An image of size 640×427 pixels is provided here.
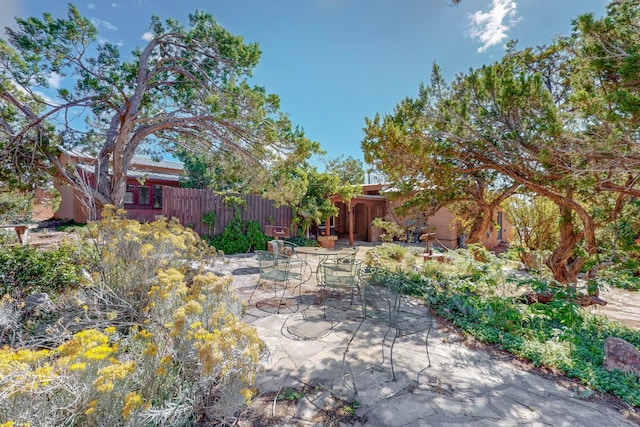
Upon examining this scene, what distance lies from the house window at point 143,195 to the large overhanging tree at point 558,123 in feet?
50.8

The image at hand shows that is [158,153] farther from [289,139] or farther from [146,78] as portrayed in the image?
[289,139]

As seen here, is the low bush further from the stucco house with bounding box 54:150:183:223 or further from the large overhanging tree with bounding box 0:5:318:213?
the stucco house with bounding box 54:150:183:223

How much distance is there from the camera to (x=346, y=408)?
208 centimetres

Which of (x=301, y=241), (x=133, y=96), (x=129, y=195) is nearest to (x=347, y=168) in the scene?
(x=301, y=241)

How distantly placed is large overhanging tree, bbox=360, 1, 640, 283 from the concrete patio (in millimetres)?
3084

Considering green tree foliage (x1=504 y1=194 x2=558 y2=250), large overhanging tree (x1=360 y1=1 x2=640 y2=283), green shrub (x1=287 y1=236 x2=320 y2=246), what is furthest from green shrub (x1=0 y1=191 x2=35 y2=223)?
green tree foliage (x1=504 y1=194 x2=558 y2=250)

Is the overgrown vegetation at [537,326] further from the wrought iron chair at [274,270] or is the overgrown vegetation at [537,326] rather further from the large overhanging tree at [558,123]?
the large overhanging tree at [558,123]

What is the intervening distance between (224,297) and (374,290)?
1.64m

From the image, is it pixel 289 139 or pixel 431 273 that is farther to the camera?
pixel 289 139

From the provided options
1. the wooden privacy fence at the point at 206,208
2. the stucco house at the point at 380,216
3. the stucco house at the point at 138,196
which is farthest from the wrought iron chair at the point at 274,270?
the stucco house at the point at 138,196

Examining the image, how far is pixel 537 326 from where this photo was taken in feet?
13.2

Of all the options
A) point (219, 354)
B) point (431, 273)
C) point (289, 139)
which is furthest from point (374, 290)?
point (289, 139)

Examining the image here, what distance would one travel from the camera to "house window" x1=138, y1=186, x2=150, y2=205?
15.8 meters

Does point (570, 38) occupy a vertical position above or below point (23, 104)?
above
